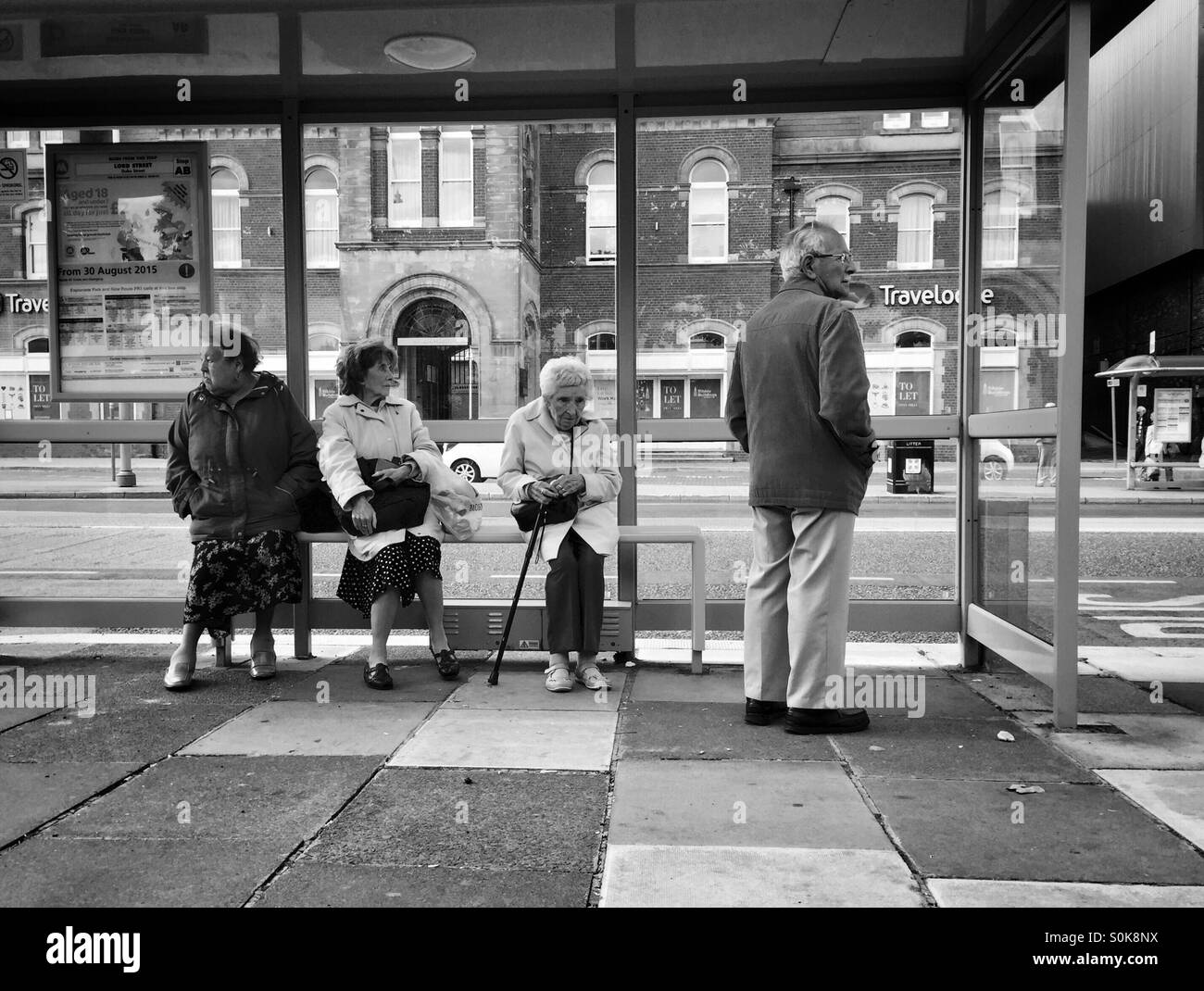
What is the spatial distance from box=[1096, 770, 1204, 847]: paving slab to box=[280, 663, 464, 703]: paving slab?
9.01ft

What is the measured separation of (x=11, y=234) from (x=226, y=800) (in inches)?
158

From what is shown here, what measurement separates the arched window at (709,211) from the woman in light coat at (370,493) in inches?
67.5

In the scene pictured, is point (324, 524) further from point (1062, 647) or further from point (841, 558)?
point (1062, 647)

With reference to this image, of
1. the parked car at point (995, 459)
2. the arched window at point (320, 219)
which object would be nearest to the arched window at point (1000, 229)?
the parked car at point (995, 459)

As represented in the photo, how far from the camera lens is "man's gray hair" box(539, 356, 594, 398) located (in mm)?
4855

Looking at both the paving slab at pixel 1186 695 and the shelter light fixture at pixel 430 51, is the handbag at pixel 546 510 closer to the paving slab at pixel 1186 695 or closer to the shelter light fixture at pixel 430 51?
the shelter light fixture at pixel 430 51

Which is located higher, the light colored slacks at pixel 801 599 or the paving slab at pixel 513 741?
the light colored slacks at pixel 801 599

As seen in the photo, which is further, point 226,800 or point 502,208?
point 502,208

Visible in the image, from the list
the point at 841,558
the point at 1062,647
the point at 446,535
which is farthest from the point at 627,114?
the point at 1062,647

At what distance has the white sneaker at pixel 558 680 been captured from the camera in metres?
4.72

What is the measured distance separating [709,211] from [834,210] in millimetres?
675

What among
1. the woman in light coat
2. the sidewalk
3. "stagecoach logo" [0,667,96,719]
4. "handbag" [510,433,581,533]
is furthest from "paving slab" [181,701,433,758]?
"handbag" [510,433,581,533]

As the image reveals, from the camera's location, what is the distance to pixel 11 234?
5.70 metres
